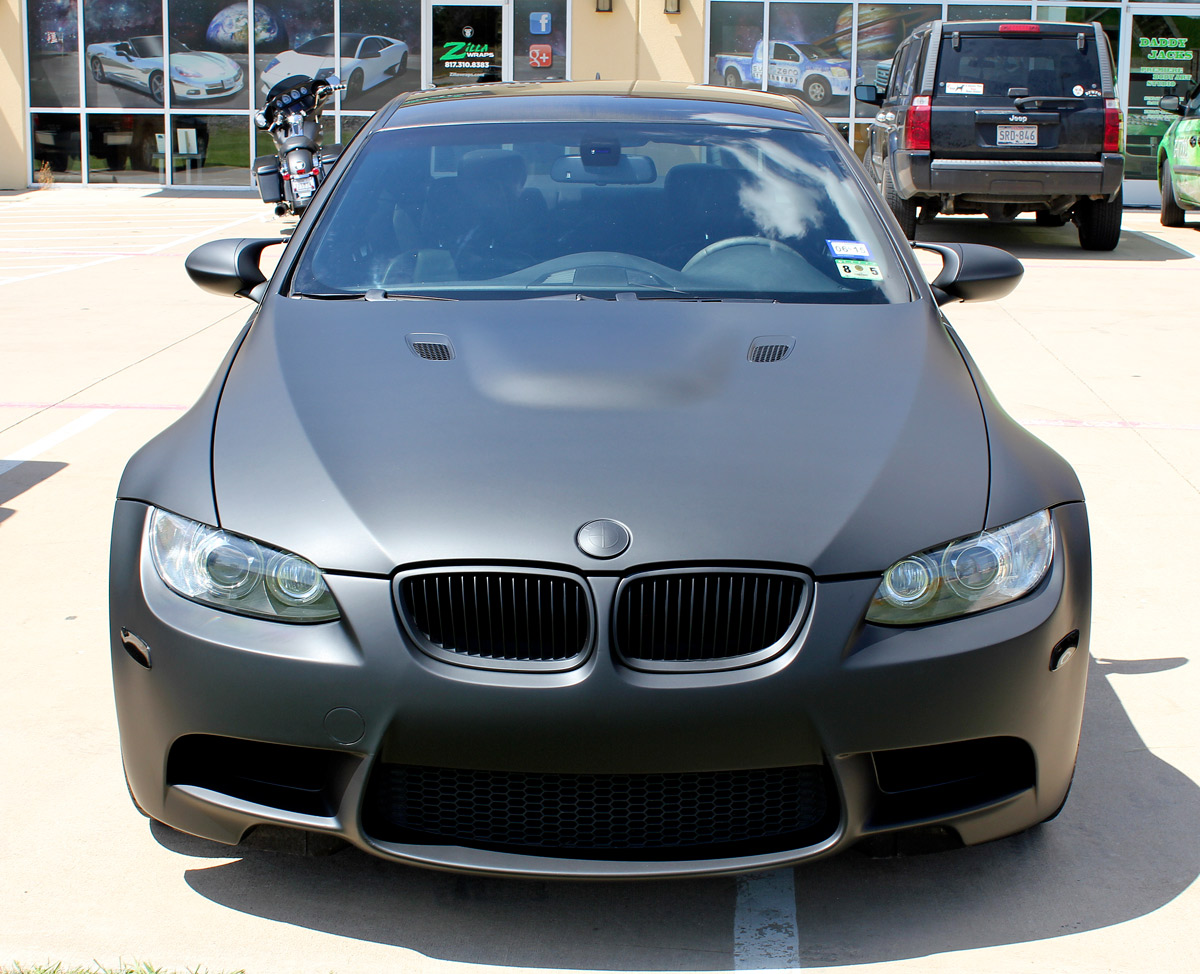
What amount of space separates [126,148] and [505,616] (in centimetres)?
1954

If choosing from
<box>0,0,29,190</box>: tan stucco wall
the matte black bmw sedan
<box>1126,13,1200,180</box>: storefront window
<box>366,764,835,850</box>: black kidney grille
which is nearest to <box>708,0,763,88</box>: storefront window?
<box>1126,13,1200,180</box>: storefront window

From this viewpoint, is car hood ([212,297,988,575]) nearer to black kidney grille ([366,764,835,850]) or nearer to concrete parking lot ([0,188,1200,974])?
concrete parking lot ([0,188,1200,974])

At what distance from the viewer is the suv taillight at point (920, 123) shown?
1184 centimetres

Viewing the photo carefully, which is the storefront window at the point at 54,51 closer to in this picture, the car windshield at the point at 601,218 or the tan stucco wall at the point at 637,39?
the tan stucco wall at the point at 637,39

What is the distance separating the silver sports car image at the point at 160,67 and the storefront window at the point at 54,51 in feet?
1.00

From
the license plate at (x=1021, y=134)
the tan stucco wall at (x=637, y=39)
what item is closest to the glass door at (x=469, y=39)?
the tan stucco wall at (x=637, y=39)

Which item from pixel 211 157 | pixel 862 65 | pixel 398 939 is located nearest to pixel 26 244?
pixel 211 157

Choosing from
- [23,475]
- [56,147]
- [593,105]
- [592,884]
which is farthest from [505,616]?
[56,147]

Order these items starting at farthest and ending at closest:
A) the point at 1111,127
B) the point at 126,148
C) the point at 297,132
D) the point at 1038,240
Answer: the point at 126,148 < the point at 297,132 < the point at 1038,240 < the point at 1111,127

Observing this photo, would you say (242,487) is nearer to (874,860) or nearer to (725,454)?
(725,454)

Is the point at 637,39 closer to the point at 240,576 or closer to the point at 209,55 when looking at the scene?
the point at 209,55

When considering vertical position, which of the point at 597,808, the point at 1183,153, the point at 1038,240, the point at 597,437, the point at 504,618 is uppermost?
the point at 1183,153

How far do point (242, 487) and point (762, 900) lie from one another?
1.22 m

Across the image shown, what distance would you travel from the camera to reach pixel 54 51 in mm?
19344
